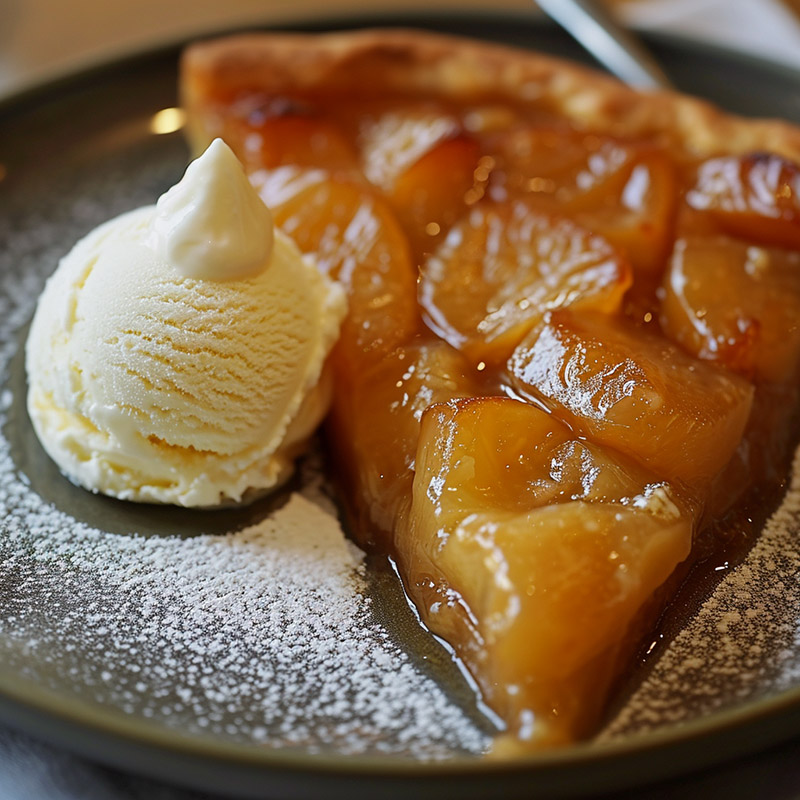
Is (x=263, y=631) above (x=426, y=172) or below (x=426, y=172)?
below

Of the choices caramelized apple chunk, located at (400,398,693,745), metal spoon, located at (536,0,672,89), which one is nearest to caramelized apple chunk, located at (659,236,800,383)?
caramelized apple chunk, located at (400,398,693,745)

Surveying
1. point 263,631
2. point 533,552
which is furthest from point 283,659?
point 533,552

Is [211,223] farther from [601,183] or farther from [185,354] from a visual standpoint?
[601,183]

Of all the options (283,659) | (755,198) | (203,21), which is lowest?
(283,659)

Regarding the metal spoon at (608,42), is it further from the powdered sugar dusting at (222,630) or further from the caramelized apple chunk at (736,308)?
the powdered sugar dusting at (222,630)

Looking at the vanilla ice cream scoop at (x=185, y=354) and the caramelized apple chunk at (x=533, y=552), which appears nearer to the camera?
the caramelized apple chunk at (x=533, y=552)

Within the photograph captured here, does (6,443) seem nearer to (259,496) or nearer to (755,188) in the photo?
(259,496)

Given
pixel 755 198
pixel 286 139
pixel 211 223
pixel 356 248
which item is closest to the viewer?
pixel 211 223

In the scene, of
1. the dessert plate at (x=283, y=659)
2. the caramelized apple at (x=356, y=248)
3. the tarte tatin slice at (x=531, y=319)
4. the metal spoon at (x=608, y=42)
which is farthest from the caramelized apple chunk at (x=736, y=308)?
the metal spoon at (x=608, y=42)
